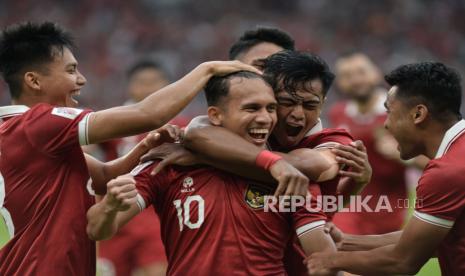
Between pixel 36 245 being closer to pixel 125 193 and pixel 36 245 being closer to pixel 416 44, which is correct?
pixel 125 193

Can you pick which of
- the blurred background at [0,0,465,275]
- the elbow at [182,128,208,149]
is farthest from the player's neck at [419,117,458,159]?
the blurred background at [0,0,465,275]

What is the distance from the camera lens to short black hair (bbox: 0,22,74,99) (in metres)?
4.68

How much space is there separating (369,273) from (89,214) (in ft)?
4.85

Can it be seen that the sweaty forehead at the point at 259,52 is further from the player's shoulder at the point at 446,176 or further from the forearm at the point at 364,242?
the player's shoulder at the point at 446,176

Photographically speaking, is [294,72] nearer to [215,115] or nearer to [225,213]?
[215,115]

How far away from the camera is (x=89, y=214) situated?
14.3 ft

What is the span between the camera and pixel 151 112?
430 centimetres

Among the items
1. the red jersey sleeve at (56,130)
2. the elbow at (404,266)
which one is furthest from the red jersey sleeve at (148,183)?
the elbow at (404,266)

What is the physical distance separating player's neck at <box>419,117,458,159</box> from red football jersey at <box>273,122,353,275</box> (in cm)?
44

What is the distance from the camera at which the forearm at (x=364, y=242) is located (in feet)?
16.0

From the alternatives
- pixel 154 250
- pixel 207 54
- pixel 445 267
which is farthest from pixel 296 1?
pixel 445 267

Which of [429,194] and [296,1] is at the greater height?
[296,1]

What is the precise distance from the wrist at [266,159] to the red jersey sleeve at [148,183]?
0.52 metres

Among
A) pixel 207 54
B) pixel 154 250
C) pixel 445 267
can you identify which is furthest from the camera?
pixel 207 54
